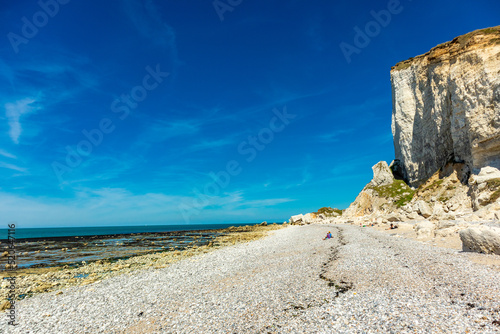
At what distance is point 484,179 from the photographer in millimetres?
35656

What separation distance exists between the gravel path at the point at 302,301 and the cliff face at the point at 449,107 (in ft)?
123

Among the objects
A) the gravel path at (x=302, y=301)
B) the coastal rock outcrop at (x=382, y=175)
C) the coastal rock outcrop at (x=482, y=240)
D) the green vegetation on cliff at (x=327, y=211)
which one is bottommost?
the gravel path at (x=302, y=301)

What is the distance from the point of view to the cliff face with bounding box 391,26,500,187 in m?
41.4

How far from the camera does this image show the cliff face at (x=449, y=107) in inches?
1629

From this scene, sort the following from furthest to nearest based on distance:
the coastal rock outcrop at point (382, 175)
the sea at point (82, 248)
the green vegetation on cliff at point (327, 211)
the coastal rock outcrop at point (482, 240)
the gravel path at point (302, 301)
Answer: the green vegetation on cliff at point (327, 211)
the coastal rock outcrop at point (382, 175)
the sea at point (82, 248)
the coastal rock outcrop at point (482, 240)
the gravel path at point (302, 301)

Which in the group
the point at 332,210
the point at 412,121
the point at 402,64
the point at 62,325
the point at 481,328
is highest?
the point at 402,64

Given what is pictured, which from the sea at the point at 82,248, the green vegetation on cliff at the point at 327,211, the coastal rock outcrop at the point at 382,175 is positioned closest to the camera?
the sea at the point at 82,248

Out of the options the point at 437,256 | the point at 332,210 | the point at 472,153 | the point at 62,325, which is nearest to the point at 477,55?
the point at 472,153

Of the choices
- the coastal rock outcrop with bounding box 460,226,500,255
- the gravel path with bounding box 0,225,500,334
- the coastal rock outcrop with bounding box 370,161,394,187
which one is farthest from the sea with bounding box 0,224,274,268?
the coastal rock outcrop with bounding box 370,161,394,187

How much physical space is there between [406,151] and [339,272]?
68.6 m

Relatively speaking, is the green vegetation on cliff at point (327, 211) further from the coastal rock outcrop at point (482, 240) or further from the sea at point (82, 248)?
the coastal rock outcrop at point (482, 240)

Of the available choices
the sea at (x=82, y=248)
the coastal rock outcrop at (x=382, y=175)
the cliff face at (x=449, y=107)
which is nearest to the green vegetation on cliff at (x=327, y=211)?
the coastal rock outcrop at (x=382, y=175)

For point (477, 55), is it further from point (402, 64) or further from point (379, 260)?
point (379, 260)

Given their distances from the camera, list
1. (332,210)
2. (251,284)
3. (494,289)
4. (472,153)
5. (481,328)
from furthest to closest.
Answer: (332,210)
(472,153)
(251,284)
(494,289)
(481,328)
